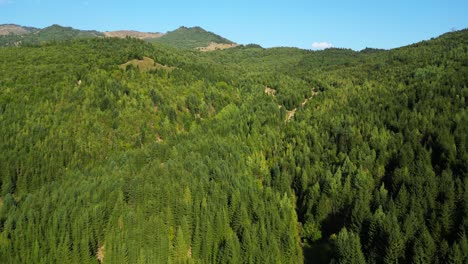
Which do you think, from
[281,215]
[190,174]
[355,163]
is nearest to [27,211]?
[190,174]

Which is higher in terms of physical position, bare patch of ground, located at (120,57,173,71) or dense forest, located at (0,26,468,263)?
bare patch of ground, located at (120,57,173,71)

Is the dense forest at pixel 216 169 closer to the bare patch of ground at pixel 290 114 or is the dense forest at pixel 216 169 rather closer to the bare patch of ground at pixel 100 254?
the bare patch of ground at pixel 100 254

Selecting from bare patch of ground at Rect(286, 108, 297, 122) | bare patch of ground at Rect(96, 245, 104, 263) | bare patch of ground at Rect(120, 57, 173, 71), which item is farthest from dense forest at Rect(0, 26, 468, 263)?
bare patch of ground at Rect(286, 108, 297, 122)

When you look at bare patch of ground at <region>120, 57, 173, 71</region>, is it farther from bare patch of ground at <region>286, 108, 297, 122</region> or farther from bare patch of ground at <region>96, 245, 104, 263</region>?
bare patch of ground at <region>96, 245, 104, 263</region>

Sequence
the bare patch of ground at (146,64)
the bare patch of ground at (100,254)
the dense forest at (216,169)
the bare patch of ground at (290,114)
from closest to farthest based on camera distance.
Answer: the dense forest at (216,169) < the bare patch of ground at (100,254) < the bare patch of ground at (290,114) < the bare patch of ground at (146,64)

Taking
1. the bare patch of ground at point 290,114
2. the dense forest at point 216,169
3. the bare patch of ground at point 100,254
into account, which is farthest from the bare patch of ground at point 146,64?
the bare patch of ground at point 100,254

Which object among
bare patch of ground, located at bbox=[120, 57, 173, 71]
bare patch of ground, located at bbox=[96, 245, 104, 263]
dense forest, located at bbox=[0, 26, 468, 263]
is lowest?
bare patch of ground, located at bbox=[96, 245, 104, 263]
